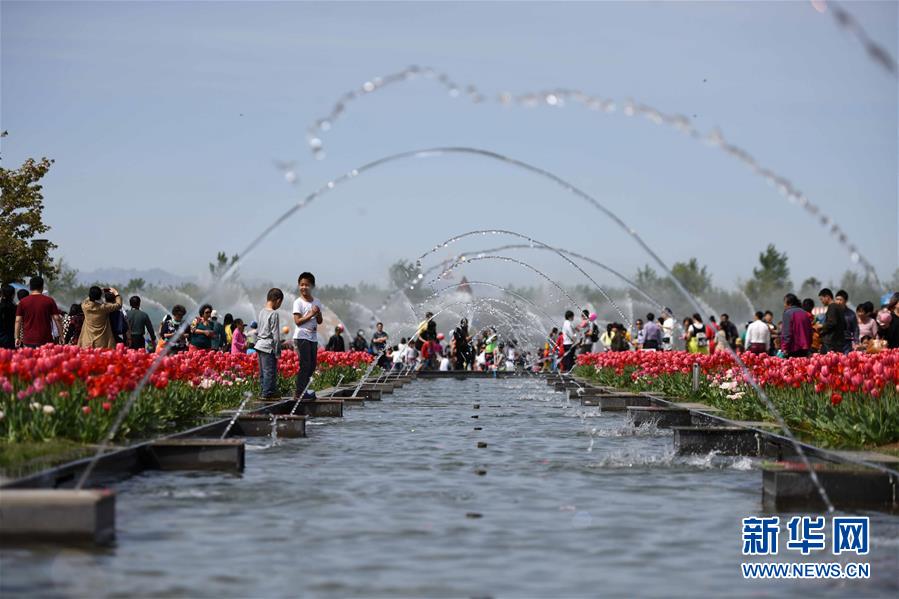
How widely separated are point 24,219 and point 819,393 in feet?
135

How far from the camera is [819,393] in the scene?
16.3 meters

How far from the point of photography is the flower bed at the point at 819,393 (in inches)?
538

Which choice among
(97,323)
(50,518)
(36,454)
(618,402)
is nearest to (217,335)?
(97,323)

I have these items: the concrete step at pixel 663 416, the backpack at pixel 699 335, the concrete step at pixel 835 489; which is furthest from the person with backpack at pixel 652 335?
the concrete step at pixel 835 489

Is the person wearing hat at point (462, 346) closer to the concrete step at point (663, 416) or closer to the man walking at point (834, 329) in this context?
the man walking at point (834, 329)

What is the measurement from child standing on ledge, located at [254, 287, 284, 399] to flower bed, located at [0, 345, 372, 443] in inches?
83.3

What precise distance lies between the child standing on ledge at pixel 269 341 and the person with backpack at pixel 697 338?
17.1 m

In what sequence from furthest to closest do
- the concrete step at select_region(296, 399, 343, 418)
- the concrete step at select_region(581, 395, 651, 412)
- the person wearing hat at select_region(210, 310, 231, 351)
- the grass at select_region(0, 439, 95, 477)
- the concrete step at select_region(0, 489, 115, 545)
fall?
the person wearing hat at select_region(210, 310, 231, 351)
the concrete step at select_region(581, 395, 651, 412)
the concrete step at select_region(296, 399, 343, 418)
the grass at select_region(0, 439, 95, 477)
the concrete step at select_region(0, 489, 115, 545)

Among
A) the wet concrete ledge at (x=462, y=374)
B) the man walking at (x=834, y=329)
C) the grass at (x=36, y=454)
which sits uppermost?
the man walking at (x=834, y=329)

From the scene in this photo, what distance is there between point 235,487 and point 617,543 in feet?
12.8

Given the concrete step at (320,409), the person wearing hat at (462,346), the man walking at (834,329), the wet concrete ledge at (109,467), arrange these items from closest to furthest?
the wet concrete ledge at (109,467)
the concrete step at (320,409)
the man walking at (834,329)
the person wearing hat at (462,346)

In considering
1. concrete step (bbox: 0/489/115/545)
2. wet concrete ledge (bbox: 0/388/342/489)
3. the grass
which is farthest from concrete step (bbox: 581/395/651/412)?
concrete step (bbox: 0/489/115/545)

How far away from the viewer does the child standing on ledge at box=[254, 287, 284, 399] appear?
21328 mm

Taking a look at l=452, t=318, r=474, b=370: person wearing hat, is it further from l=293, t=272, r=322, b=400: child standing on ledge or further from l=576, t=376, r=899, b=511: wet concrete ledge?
l=576, t=376, r=899, b=511: wet concrete ledge
